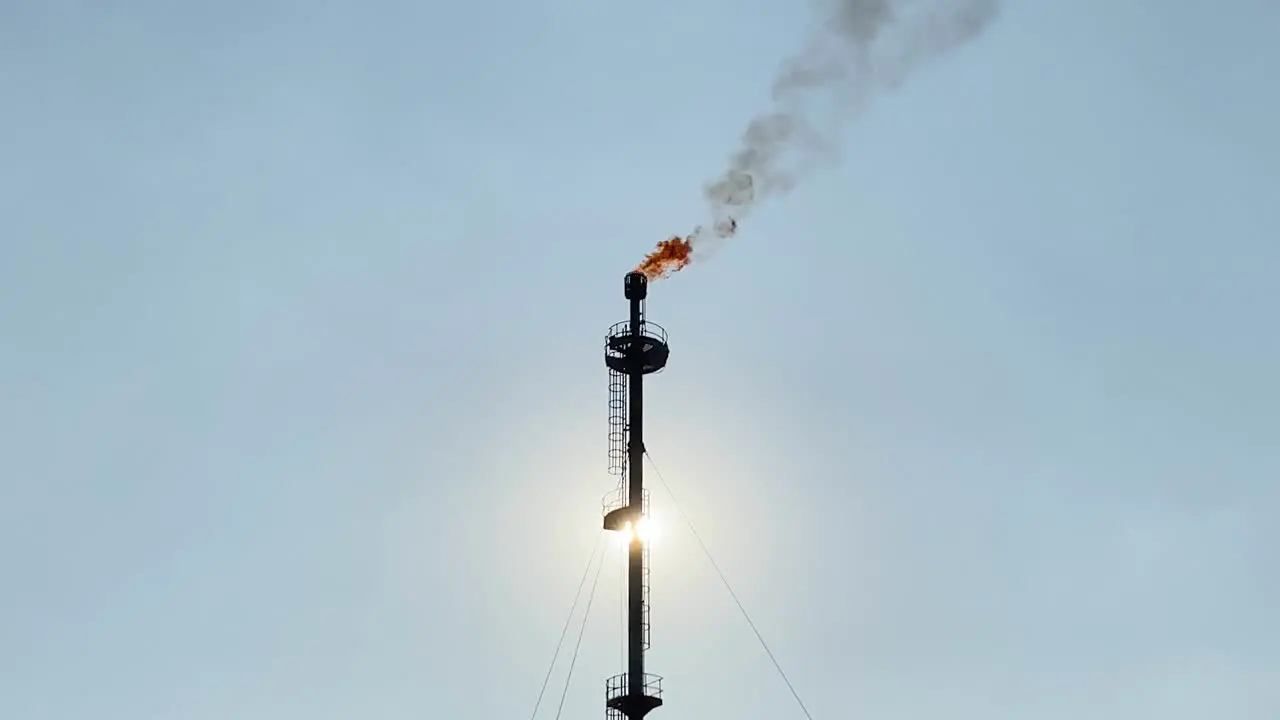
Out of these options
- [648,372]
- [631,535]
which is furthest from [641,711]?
[648,372]

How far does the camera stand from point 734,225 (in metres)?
80.2

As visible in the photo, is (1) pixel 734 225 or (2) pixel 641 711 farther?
(1) pixel 734 225

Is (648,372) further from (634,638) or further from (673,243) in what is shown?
(634,638)

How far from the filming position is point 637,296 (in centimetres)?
7900

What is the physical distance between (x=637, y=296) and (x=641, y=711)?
18232 millimetres

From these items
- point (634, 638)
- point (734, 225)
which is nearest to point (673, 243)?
point (734, 225)

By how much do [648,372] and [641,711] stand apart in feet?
49.2

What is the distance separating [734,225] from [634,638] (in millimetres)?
19130

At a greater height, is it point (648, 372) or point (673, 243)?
point (673, 243)

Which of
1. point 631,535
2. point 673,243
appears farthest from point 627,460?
point 673,243

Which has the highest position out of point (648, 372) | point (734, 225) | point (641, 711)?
point (734, 225)

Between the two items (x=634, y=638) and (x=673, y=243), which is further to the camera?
(x=673, y=243)

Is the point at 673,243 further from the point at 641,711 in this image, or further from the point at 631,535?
the point at 641,711

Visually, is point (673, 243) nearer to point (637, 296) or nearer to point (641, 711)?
point (637, 296)
